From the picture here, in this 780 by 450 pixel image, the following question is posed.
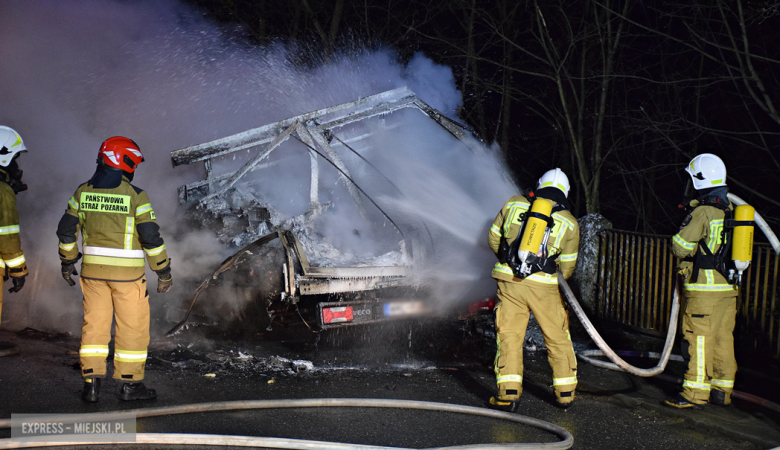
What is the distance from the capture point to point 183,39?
30.8 feet

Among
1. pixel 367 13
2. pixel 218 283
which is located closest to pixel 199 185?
pixel 218 283

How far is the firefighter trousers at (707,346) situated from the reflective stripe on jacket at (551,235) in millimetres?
990

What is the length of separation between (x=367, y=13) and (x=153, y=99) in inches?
329

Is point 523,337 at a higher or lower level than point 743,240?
lower

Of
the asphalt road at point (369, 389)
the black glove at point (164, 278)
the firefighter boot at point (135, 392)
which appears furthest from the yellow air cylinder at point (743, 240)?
the firefighter boot at point (135, 392)

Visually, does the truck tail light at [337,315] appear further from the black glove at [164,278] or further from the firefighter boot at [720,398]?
the firefighter boot at [720,398]

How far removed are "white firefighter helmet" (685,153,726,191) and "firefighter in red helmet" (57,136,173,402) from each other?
154 inches

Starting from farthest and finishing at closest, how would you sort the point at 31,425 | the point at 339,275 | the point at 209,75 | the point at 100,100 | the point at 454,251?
the point at 209,75
the point at 100,100
the point at 454,251
the point at 339,275
the point at 31,425

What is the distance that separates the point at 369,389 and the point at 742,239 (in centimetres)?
288

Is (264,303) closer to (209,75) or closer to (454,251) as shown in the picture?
(454,251)

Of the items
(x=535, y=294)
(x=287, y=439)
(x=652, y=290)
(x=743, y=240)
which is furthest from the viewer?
(x=652, y=290)

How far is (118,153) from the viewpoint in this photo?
3.79 m

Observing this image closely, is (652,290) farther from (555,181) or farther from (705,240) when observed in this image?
(555,181)

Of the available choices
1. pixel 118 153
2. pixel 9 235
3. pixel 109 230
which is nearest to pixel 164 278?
pixel 109 230
